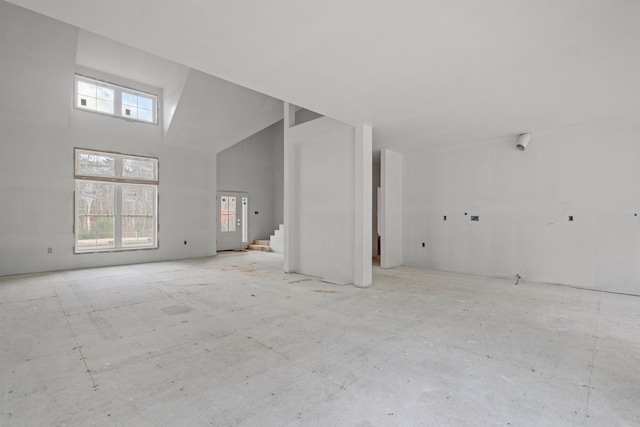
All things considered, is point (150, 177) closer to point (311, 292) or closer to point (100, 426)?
point (311, 292)

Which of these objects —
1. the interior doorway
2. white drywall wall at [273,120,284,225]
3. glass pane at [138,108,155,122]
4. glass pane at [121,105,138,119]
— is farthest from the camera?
white drywall wall at [273,120,284,225]

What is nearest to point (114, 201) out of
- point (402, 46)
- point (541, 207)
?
point (402, 46)

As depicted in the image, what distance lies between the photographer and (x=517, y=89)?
150 inches

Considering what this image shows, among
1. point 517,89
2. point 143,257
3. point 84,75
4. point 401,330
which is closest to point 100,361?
point 401,330

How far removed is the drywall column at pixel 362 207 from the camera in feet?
17.4

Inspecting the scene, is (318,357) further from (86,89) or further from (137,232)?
(86,89)

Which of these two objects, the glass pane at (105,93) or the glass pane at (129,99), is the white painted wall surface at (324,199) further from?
the glass pane at (105,93)

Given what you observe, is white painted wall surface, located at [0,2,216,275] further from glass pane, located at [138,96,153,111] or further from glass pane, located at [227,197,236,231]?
glass pane, located at [227,197,236,231]

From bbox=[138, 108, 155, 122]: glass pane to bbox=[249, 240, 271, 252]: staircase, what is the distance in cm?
493

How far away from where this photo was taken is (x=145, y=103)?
8.09 meters

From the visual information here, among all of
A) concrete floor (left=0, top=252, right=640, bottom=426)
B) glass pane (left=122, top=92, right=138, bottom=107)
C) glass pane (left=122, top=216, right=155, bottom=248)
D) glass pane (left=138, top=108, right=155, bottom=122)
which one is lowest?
concrete floor (left=0, top=252, right=640, bottom=426)

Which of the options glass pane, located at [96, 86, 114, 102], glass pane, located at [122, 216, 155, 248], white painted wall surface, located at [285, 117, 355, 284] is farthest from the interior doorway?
white painted wall surface, located at [285, 117, 355, 284]

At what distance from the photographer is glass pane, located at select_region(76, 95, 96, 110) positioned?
278 inches

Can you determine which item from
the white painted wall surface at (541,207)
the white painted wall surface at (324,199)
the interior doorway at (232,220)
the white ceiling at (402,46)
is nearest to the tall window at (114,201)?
the interior doorway at (232,220)
